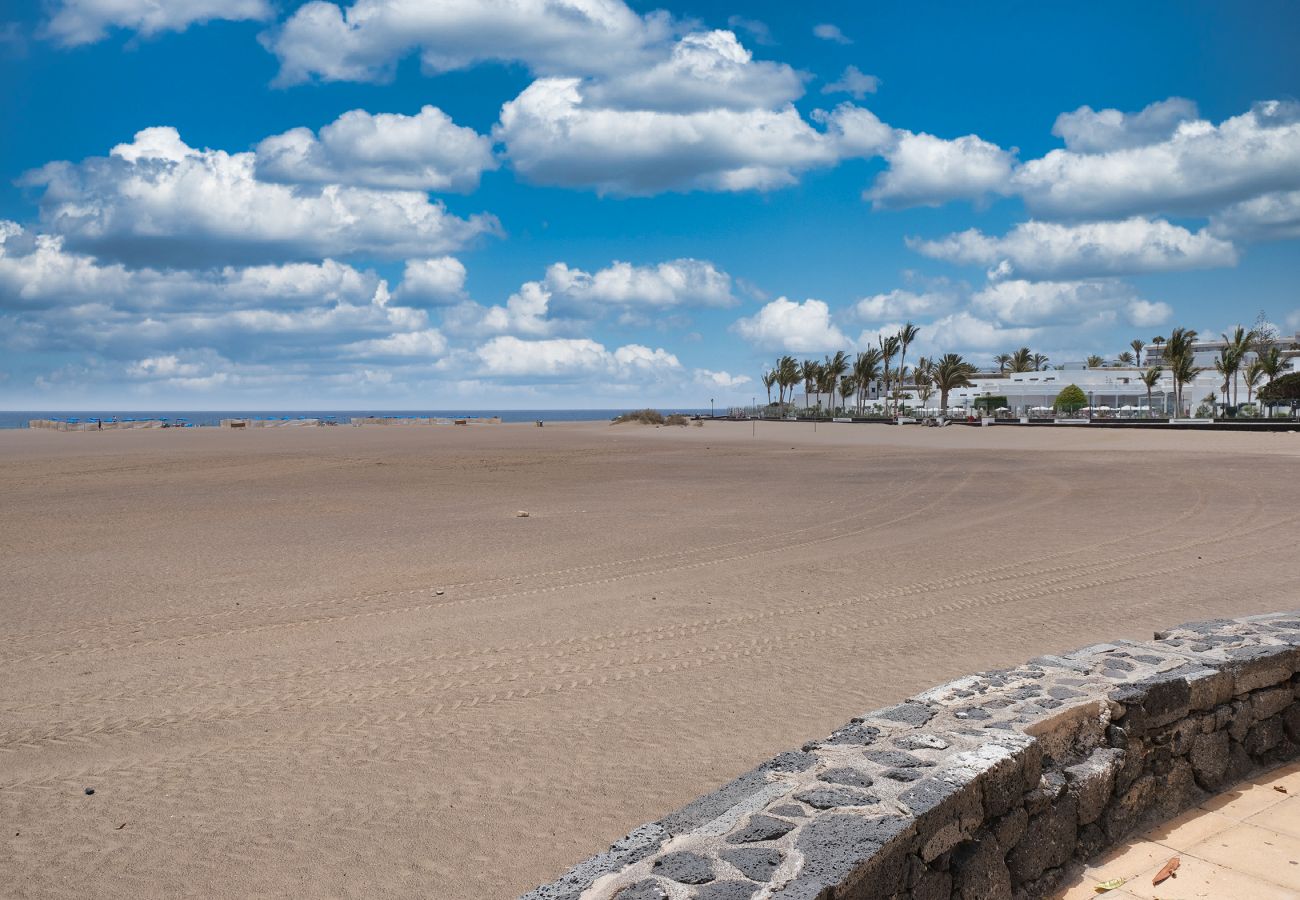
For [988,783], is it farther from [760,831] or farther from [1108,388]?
[1108,388]

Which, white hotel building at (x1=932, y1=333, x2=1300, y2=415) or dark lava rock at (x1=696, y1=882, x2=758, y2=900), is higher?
white hotel building at (x1=932, y1=333, x2=1300, y2=415)

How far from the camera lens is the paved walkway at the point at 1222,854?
16.0ft

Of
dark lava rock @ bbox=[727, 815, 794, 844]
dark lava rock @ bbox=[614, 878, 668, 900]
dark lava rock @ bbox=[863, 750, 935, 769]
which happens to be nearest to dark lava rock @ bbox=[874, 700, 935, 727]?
dark lava rock @ bbox=[863, 750, 935, 769]

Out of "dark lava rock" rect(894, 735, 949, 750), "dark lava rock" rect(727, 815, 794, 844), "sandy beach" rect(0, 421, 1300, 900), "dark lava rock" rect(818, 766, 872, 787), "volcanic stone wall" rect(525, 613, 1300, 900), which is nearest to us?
"volcanic stone wall" rect(525, 613, 1300, 900)

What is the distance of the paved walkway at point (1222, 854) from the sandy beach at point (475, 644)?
236 centimetres

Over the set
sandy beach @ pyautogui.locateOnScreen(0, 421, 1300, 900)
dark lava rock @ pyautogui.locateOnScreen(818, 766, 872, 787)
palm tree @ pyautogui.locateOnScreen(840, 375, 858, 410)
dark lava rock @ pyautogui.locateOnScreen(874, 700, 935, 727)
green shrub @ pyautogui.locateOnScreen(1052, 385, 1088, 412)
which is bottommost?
sandy beach @ pyautogui.locateOnScreen(0, 421, 1300, 900)

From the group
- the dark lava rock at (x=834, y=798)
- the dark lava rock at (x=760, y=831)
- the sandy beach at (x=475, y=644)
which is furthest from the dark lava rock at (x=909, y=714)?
the sandy beach at (x=475, y=644)

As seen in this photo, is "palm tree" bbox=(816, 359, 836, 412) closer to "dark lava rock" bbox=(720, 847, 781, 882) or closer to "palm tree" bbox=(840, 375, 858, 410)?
"palm tree" bbox=(840, 375, 858, 410)

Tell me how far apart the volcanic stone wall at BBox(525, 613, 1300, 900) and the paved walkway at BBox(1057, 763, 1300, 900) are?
0.11 m

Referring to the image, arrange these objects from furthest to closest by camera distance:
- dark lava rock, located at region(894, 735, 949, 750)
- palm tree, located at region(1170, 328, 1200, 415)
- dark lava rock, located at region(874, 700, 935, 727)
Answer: palm tree, located at region(1170, 328, 1200, 415), dark lava rock, located at region(874, 700, 935, 727), dark lava rock, located at region(894, 735, 949, 750)

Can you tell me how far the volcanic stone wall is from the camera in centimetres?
386

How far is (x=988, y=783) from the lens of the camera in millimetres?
4477

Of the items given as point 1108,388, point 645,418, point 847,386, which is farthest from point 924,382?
point 645,418

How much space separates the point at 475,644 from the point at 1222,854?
21.3ft
